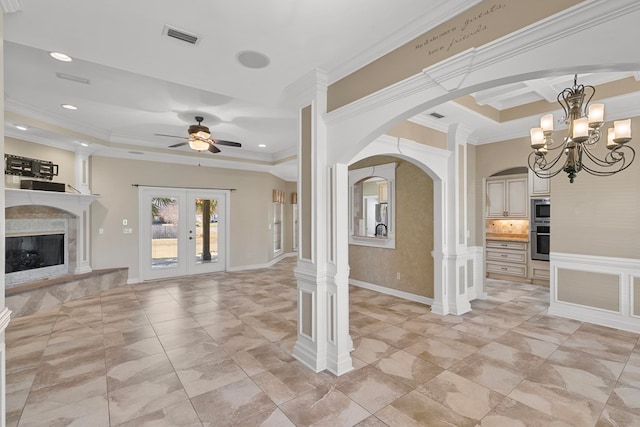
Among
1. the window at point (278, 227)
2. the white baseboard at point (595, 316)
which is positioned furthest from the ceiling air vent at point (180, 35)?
the window at point (278, 227)

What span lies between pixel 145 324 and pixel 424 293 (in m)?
4.25

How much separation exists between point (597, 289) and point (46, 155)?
8852mm

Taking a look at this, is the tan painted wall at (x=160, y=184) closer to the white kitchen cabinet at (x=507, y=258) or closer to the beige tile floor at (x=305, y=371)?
the beige tile floor at (x=305, y=371)

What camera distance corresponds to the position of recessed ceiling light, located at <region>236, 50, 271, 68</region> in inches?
99.3

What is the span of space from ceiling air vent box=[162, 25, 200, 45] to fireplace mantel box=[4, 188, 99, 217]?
13.6ft

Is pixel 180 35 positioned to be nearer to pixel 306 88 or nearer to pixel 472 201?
pixel 306 88

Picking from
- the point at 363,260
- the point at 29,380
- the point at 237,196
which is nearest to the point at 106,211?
the point at 237,196

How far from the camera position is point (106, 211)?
242 inches

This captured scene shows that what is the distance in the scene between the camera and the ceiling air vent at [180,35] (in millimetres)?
2182

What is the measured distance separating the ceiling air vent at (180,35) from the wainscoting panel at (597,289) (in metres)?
5.36

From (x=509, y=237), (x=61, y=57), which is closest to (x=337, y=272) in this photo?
(x=61, y=57)

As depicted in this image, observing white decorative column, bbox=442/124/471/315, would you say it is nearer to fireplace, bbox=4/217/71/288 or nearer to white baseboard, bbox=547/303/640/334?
white baseboard, bbox=547/303/640/334

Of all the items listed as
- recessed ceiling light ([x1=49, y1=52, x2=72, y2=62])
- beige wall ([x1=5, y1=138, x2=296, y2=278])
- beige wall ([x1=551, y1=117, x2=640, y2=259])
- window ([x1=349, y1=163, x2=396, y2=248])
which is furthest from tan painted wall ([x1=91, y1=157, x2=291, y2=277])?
beige wall ([x1=551, y1=117, x2=640, y2=259])

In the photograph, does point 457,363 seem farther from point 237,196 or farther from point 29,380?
point 237,196
